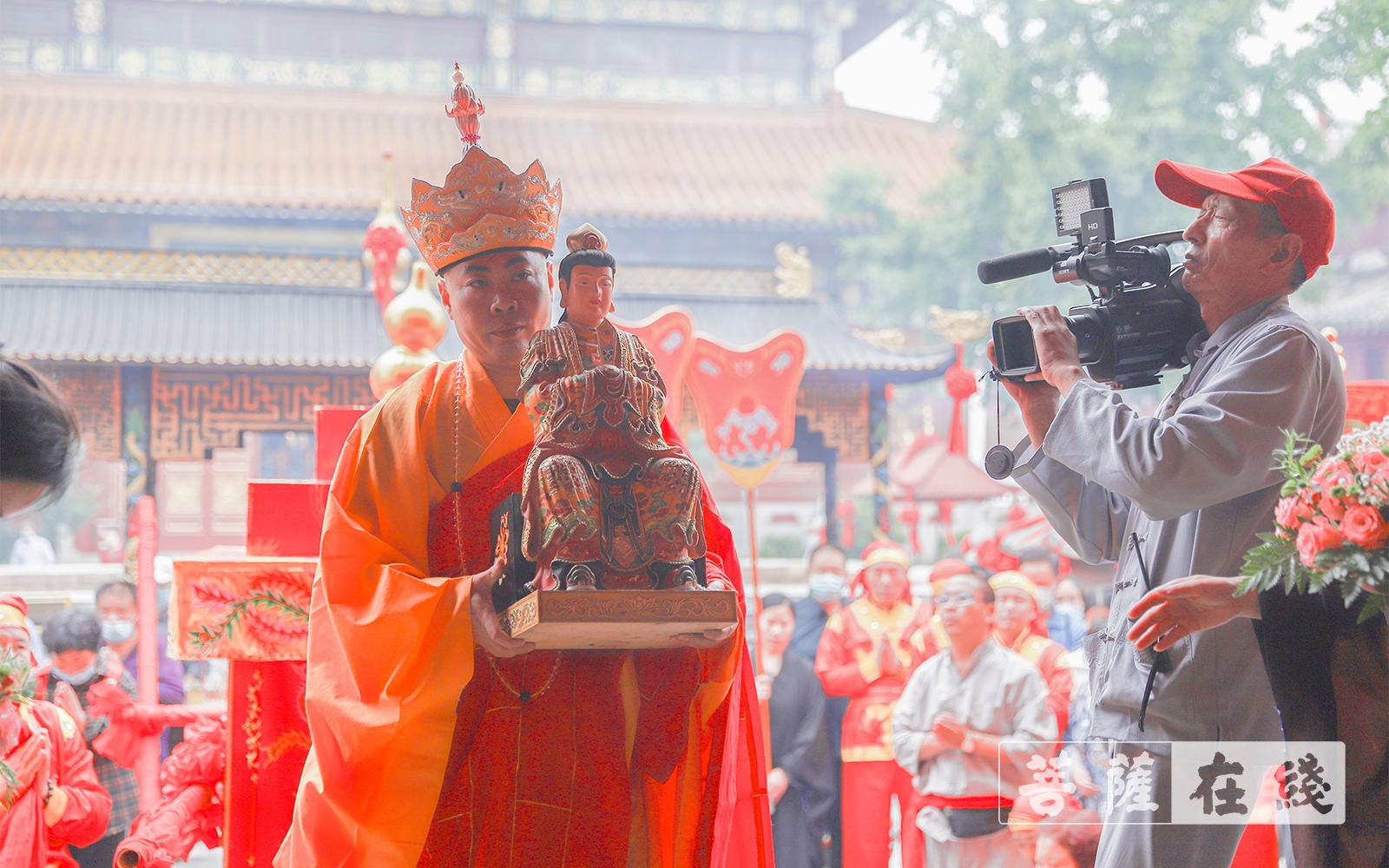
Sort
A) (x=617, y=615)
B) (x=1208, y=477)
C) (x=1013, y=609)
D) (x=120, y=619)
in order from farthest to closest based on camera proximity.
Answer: (x=120, y=619)
(x=1013, y=609)
(x=1208, y=477)
(x=617, y=615)

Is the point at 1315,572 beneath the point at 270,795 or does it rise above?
above

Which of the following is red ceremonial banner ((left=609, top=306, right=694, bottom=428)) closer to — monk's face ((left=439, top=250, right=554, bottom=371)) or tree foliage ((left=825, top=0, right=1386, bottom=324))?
monk's face ((left=439, top=250, right=554, bottom=371))

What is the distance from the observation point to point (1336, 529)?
1.70 meters

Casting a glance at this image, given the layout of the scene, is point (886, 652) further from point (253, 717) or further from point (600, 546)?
point (600, 546)

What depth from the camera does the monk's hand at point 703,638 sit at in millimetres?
1721

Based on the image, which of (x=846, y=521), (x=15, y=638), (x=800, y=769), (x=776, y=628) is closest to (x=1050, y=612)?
(x=776, y=628)

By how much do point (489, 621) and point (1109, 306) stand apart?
1.19m

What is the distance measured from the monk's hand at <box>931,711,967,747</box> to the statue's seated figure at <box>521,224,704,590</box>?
93.9 inches

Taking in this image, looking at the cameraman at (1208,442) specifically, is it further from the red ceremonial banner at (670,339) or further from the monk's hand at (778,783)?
the red ceremonial banner at (670,339)

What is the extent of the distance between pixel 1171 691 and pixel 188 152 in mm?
13762

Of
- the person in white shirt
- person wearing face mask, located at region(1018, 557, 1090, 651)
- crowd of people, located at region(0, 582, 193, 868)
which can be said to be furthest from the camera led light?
person wearing face mask, located at region(1018, 557, 1090, 651)

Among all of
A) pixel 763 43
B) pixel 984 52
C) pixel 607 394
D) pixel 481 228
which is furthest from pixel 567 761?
pixel 763 43

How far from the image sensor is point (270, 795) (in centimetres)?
275

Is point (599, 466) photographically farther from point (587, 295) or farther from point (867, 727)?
point (867, 727)
